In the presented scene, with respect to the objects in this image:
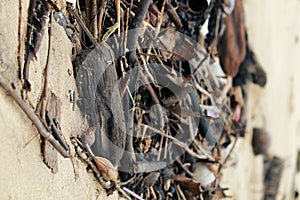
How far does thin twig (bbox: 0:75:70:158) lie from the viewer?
73 cm

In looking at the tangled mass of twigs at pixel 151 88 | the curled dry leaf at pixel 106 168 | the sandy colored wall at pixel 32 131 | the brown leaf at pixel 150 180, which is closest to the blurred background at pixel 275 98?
the tangled mass of twigs at pixel 151 88

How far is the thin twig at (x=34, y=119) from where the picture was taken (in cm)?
73

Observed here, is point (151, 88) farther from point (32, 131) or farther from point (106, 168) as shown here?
point (32, 131)

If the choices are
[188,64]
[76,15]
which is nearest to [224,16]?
[188,64]

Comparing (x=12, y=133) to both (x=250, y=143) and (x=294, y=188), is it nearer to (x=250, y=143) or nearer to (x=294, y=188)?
(x=250, y=143)

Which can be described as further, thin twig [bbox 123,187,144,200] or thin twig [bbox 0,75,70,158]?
thin twig [bbox 123,187,144,200]

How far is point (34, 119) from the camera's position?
0.78 meters

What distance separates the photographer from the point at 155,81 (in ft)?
3.93

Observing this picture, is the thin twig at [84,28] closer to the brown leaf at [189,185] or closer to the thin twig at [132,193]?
the thin twig at [132,193]

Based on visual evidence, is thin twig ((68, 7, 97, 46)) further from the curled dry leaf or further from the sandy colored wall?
the curled dry leaf

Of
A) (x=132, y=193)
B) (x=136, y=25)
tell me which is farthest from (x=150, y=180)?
(x=136, y=25)

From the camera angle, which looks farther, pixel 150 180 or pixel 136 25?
pixel 150 180

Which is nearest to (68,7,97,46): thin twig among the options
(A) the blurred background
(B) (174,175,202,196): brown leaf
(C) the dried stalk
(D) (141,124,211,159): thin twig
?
(C) the dried stalk

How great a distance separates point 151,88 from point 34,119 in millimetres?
427
